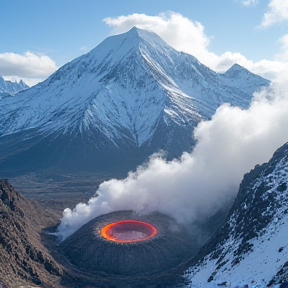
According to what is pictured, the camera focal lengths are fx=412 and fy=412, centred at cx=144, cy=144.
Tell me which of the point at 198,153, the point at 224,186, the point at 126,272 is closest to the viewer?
the point at 126,272

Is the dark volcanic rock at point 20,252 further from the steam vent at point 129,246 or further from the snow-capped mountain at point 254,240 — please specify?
the snow-capped mountain at point 254,240

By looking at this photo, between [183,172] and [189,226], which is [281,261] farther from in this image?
[183,172]

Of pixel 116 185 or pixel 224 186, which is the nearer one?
pixel 224 186

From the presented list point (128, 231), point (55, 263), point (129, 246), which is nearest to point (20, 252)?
point (55, 263)

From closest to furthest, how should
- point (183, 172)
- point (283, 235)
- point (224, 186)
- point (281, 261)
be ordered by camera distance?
point (281, 261), point (283, 235), point (224, 186), point (183, 172)

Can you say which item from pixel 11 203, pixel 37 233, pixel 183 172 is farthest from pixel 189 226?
pixel 11 203

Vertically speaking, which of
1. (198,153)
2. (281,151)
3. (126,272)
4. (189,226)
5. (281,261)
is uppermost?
(198,153)

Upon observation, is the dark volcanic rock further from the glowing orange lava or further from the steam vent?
the glowing orange lava

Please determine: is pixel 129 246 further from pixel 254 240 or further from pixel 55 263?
pixel 254 240
